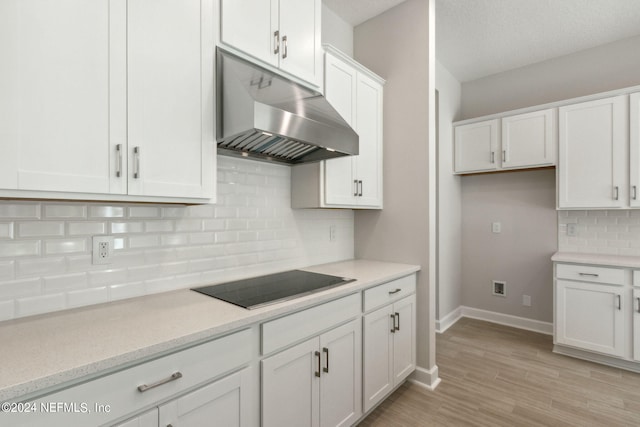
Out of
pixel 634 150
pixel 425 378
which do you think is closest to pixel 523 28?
pixel 634 150

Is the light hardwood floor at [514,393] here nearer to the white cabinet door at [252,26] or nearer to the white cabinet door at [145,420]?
the white cabinet door at [145,420]

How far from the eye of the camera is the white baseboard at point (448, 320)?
11.8 ft

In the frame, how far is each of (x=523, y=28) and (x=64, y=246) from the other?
155 inches

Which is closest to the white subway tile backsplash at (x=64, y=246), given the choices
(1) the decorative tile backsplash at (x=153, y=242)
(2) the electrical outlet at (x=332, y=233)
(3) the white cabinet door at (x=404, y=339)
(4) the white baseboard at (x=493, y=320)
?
(1) the decorative tile backsplash at (x=153, y=242)

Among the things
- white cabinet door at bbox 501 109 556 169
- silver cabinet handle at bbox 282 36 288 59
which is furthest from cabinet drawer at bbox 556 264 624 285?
silver cabinet handle at bbox 282 36 288 59

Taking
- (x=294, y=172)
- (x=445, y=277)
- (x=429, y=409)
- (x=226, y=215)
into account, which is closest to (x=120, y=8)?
(x=226, y=215)

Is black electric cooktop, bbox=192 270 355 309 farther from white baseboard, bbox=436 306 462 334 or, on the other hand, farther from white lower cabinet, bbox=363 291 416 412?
white baseboard, bbox=436 306 462 334

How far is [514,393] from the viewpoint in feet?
7.84

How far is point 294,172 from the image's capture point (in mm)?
2295

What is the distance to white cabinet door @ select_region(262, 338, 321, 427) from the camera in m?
1.39

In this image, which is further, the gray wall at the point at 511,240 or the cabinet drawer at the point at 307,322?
the gray wall at the point at 511,240

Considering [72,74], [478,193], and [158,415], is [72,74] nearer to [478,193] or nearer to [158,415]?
[158,415]

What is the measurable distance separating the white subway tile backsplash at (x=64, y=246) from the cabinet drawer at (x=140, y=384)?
690mm

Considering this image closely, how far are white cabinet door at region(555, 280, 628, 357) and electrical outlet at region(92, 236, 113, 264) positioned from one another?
142 inches
